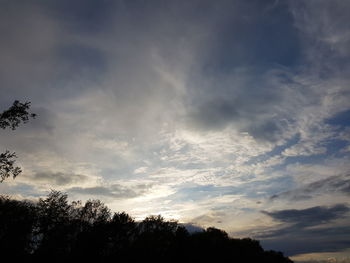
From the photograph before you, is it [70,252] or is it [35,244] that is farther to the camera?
[70,252]

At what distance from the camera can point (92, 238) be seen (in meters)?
71.6

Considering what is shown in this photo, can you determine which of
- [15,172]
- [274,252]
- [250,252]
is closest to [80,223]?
[15,172]

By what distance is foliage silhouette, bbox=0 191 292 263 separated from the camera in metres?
59.2

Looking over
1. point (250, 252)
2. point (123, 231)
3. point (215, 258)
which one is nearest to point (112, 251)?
point (123, 231)

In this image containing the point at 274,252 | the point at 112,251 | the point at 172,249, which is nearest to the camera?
the point at 112,251

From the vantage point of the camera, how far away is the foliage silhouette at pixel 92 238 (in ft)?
194

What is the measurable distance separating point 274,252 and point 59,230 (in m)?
125

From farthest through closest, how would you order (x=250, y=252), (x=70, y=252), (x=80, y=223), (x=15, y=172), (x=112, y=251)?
(x=250, y=252)
(x=112, y=251)
(x=80, y=223)
(x=70, y=252)
(x=15, y=172)

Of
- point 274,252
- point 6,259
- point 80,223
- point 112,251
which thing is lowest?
point 6,259

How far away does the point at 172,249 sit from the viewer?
314 feet

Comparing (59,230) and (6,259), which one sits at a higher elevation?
(59,230)

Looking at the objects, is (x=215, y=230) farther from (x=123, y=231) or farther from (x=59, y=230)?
(x=59, y=230)

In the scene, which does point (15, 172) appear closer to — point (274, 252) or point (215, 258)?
point (215, 258)

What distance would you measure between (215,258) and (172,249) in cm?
1781
